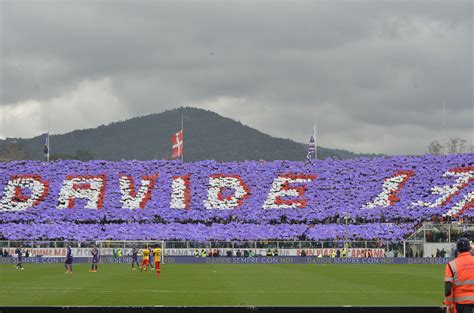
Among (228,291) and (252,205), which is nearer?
(228,291)

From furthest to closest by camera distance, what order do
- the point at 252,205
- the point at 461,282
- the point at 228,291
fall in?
the point at 252,205, the point at 228,291, the point at 461,282

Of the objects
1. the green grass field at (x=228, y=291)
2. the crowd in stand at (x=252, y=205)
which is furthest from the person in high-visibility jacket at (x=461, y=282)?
the crowd in stand at (x=252, y=205)

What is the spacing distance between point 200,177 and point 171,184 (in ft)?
12.2

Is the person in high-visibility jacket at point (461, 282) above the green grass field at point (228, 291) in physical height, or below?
above

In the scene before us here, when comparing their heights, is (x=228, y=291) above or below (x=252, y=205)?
below

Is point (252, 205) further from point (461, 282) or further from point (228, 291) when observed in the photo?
point (461, 282)

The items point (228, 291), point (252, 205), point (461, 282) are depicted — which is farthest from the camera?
point (252, 205)

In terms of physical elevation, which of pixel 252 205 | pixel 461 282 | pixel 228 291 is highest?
pixel 252 205

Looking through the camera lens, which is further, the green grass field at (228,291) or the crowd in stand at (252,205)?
the crowd in stand at (252,205)

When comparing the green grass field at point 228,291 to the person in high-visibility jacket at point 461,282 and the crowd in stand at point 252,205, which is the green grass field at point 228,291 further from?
the crowd in stand at point 252,205

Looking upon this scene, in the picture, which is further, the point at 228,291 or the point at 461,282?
the point at 228,291

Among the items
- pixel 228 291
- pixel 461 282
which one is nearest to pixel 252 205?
pixel 228 291

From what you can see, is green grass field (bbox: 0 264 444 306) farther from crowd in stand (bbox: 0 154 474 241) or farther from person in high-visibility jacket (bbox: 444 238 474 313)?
crowd in stand (bbox: 0 154 474 241)

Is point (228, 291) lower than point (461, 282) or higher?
lower
